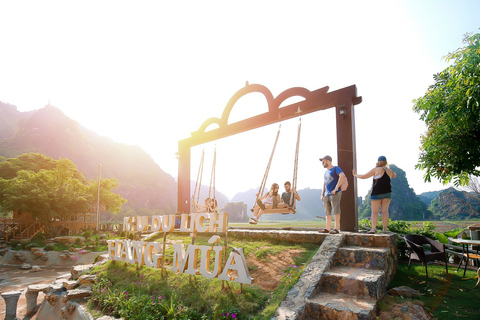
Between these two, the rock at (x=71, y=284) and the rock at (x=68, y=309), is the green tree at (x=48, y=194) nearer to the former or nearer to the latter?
the rock at (x=71, y=284)

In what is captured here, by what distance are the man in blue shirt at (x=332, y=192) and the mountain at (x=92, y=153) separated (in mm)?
69795

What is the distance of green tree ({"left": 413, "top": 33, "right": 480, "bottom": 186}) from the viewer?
18.4 feet

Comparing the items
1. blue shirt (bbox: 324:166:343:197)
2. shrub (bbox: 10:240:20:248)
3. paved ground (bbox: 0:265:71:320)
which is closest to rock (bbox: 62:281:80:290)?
paved ground (bbox: 0:265:71:320)

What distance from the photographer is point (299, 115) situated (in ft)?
25.7

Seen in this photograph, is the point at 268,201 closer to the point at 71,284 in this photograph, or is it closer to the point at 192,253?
the point at 192,253

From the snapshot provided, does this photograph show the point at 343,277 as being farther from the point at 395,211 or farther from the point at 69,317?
the point at 395,211

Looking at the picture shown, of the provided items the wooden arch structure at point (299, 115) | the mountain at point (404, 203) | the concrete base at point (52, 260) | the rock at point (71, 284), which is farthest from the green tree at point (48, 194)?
the mountain at point (404, 203)

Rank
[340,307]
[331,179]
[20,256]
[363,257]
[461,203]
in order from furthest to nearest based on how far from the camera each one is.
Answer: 1. [20,256]
2. [461,203]
3. [331,179]
4. [363,257]
5. [340,307]

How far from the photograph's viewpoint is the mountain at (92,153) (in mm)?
73812

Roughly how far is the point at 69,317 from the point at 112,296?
1565 mm

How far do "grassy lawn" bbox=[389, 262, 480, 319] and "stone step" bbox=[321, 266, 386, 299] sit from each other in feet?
1.86

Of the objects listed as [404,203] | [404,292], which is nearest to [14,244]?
[404,292]

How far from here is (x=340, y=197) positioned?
611cm

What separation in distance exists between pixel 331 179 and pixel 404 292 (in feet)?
8.70
